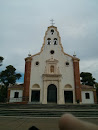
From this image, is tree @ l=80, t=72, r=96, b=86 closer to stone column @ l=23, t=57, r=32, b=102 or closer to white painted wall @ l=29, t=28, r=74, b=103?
white painted wall @ l=29, t=28, r=74, b=103

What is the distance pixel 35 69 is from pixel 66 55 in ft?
22.8

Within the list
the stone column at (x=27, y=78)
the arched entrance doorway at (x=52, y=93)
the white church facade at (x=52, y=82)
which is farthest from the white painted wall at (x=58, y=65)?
the arched entrance doorway at (x=52, y=93)

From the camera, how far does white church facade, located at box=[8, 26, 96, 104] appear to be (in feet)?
64.5

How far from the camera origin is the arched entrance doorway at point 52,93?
64.5ft

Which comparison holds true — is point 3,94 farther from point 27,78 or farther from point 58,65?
point 58,65

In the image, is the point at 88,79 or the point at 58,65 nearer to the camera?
the point at 58,65

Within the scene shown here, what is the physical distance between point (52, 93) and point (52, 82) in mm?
2025

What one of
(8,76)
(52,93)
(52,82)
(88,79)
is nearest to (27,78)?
(52,82)

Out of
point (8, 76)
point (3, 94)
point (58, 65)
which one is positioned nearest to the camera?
point (58, 65)

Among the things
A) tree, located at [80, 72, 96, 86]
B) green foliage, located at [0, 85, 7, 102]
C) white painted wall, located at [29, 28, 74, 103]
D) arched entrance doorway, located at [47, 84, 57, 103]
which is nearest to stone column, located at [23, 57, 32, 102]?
white painted wall, located at [29, 28, 74, 103]

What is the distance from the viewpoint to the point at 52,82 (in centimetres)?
2045

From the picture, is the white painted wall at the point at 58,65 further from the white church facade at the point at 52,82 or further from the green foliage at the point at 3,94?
the green foliage at the point at 3,94

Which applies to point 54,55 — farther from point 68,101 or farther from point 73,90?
point 68,101

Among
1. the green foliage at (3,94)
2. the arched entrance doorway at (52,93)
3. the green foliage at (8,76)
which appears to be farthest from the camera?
the green foliage at (8,76)
